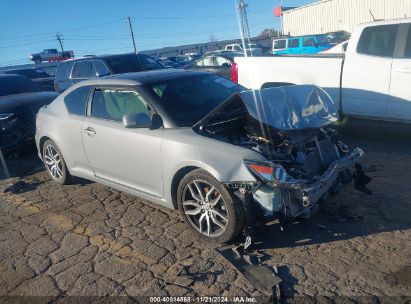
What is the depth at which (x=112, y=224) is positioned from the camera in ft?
14.5

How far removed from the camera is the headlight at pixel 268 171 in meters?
3.31

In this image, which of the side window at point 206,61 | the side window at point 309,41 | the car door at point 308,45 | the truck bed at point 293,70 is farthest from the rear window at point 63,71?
the side window at point 309,41

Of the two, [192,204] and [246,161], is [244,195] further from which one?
[192,204]

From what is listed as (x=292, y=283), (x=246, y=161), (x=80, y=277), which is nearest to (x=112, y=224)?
(x=80, y=277)

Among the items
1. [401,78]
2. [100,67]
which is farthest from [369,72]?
[100,67]

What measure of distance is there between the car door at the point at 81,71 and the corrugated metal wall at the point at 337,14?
82.5 feet

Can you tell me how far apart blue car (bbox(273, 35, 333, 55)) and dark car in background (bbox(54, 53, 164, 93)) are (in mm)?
14627

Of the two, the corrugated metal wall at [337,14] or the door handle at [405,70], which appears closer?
the door handle at [405,70]

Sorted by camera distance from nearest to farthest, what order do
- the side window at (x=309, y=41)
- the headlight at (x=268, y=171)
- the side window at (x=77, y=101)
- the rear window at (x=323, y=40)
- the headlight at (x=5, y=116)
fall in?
1. the headlight at (x=268, y=171)
2. the side window at (x=77, y=101)
3. the headlight at (x=5, y=116)
4. the side window at (x=309, y=41)
5. the rear window at (x=323, y=40)

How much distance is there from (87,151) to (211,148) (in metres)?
2.01

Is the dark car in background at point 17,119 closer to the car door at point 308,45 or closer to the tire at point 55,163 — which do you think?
the tire at point 55,163

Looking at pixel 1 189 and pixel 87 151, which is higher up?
pixel 87 151

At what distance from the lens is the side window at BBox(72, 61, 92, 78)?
11117 millimetres

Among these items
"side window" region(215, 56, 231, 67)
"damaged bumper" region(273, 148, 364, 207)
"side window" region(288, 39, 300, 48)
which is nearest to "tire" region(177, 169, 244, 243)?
"damaged bumper" region(273, 148, 364, 207)
